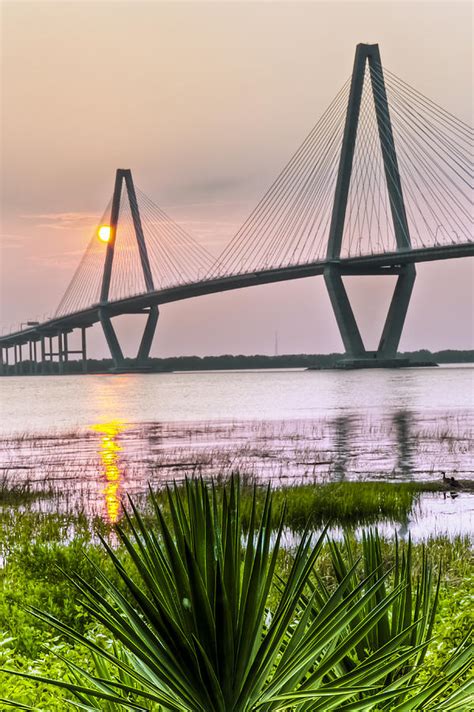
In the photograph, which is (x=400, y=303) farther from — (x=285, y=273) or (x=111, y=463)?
(x=111, y=463)

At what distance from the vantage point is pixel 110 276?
85812mm

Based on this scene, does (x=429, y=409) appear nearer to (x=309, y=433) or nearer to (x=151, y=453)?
(x=309, y=433)

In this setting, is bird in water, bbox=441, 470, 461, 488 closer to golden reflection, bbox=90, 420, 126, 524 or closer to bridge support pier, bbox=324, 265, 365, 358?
golden reflection, bbox=90, 420, 126, 524

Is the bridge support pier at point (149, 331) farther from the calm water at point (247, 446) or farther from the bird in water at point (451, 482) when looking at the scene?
the bird in water at point (451, 482)

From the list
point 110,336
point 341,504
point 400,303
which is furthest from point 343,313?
point 341,504

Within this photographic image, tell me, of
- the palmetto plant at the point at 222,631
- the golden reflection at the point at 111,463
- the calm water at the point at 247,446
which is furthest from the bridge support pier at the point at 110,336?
the palmetto plant at the point at 222,631

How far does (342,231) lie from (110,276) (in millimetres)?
30129

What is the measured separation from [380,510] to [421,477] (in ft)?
15.7

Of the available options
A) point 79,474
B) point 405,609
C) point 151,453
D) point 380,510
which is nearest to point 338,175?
point 151,453

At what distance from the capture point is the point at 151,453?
24.0m

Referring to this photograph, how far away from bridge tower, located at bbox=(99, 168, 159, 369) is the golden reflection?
40.8 m

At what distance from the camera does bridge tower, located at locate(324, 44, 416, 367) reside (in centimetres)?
6175

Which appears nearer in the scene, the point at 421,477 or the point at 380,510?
the point at 380,510

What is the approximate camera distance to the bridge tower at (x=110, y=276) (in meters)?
81.3
